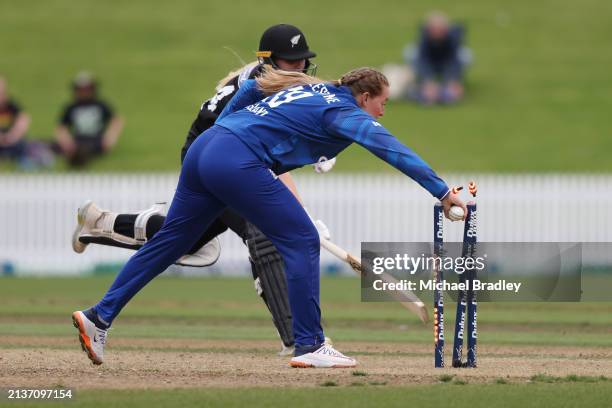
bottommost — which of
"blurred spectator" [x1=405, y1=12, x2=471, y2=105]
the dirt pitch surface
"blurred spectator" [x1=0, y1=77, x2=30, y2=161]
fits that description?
the dirt pitch surface

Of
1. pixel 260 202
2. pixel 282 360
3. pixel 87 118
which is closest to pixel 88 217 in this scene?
Result: pixel 282 360

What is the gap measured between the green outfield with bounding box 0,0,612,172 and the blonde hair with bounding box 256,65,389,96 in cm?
1698

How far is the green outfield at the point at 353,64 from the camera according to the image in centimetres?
2639

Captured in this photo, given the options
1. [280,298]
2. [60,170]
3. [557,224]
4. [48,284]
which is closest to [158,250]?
[280,298]

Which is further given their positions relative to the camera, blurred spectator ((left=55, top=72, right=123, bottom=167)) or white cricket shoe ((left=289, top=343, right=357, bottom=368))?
blurred spectator ((left=55, top=72, right=123, bottom=167))

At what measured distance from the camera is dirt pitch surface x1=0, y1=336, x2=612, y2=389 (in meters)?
7.32

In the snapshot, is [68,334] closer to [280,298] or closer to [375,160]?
[280,298]

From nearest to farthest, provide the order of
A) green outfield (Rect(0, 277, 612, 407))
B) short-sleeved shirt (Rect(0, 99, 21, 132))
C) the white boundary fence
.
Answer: green outfield (Rect(0, 277, 612, 407)) < the white boundary fence < short-sleeved shirt (Rect(0, 99, 21, 132))

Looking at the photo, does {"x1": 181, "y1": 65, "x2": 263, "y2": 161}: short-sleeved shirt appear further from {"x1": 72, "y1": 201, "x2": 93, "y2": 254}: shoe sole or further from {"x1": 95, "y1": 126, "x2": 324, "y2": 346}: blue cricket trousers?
{"x1": 95, "y1": 126, "x2": 324, "y2": 346}: blue cricket trousers

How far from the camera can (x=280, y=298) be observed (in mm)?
9016

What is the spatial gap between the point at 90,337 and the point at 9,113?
16.8 metres

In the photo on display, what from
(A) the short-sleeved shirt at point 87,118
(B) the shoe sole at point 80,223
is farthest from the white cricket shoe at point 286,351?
(A) the short-sleeved shirt at point 87,118

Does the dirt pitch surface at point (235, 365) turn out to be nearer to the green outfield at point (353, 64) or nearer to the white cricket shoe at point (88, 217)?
the white cricket shoe at point (88, 217)

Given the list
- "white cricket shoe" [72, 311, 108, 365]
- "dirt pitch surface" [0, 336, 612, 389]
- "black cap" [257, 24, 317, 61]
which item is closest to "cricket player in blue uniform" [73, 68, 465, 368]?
"dirt pitch surface" [0, 336, 612, 389]
